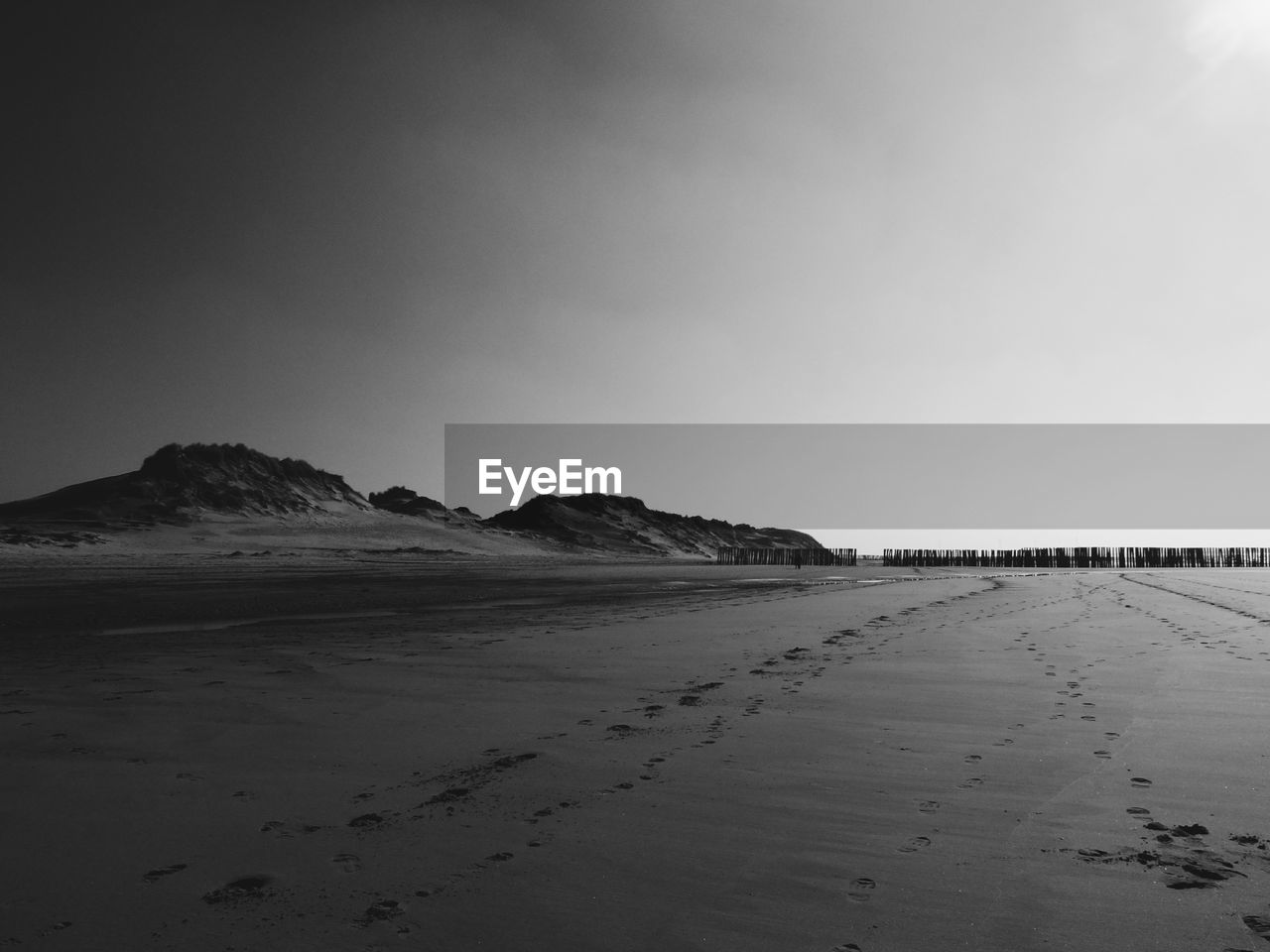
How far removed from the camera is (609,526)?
14788cm

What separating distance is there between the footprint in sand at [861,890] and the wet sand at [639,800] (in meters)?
0.02

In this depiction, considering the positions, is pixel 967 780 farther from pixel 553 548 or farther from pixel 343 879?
pixel 553 548

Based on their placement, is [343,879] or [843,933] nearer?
[843,933]

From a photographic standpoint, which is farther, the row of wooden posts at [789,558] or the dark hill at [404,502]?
the dark hill at [404,502]

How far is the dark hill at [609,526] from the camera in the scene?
13038cm

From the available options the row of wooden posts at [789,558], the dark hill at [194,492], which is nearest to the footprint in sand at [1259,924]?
the dark hill at [194,492]

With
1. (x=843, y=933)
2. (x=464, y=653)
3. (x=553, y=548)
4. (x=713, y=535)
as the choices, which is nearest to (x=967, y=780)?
(x=843, y=933)

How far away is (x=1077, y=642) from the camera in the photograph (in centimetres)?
1075

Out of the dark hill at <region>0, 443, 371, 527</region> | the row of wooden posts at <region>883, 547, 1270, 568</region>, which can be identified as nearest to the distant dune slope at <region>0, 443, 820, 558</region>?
the dark hill at <region>0, 443, 371, 527</region>

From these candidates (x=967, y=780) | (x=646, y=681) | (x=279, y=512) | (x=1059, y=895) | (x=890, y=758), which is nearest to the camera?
(x=1059, y=895)

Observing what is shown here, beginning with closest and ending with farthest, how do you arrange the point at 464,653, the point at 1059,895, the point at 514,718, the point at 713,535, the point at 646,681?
the point at 1059,895
the point at 514,718
the point at 646,681
the point at 464,653
the point at 713,535

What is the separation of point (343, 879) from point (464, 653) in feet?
23.4

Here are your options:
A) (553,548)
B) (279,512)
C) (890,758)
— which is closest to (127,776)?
(890,758)

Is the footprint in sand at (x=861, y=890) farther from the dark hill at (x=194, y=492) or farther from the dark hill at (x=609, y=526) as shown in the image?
the dark hill at (x=609, y=526)
